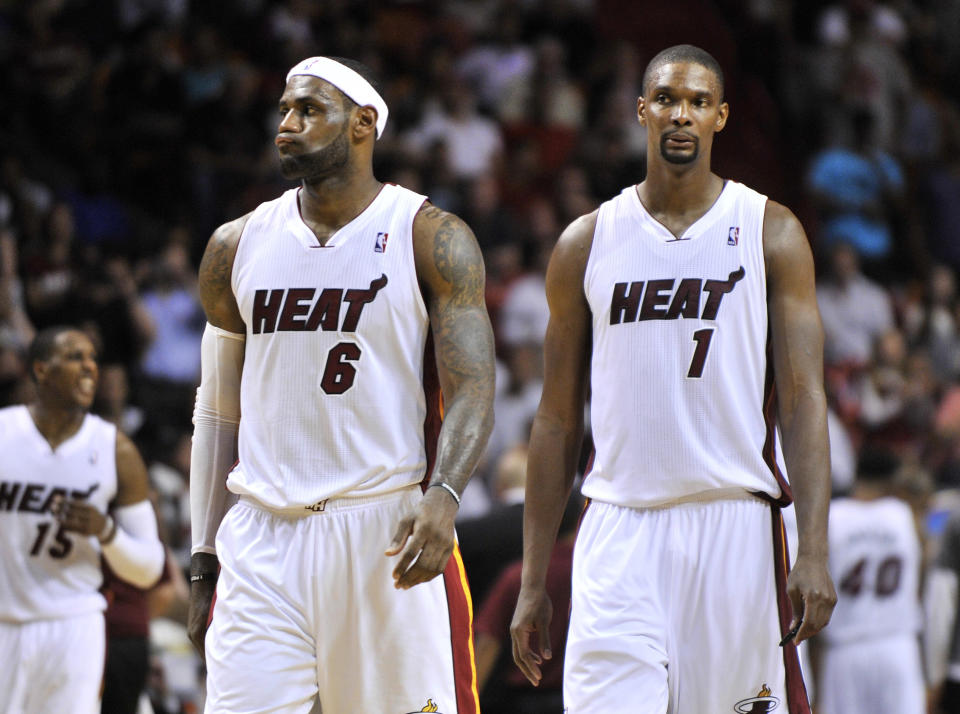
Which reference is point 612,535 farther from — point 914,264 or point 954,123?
point 954,123

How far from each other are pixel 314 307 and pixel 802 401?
158cm

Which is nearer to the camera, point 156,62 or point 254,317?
point 254,317

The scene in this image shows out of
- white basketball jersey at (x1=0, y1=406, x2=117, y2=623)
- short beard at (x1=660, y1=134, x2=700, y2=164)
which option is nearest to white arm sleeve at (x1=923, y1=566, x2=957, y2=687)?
short beard at (x1=660, y1=134, x2=700, y2=164)

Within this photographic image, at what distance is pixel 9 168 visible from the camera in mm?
12602

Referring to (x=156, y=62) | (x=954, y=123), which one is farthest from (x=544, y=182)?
(x=954, y=123)

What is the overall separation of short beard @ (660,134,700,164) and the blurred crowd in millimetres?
4250

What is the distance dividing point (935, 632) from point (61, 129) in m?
8.74

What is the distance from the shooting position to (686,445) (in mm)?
5051

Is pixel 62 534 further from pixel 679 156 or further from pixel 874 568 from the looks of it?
pixel 874 568

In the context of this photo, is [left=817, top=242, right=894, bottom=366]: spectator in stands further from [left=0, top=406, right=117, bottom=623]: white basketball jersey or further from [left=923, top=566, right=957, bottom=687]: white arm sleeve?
[left=0, top=406, right=117, bottom=623]: white basketball jersey

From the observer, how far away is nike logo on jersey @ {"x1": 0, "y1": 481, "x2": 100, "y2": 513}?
7.39 m

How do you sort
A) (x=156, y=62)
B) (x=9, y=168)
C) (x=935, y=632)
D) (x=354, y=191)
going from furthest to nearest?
1. (x=156, y=62)
2. (x=9, y=168)
3. (x=935, y=632)
4. (x=354, y=191)

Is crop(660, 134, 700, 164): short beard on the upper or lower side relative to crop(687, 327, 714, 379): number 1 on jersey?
upper

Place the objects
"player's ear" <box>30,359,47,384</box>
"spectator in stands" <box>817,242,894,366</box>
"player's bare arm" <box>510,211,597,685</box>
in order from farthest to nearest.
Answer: "spectator in stands" <box>817,242,894,366</box> < "player's ear" <box>30,359,47,384</box> < "player's bare arm" <box>510,211,597,685</box>
